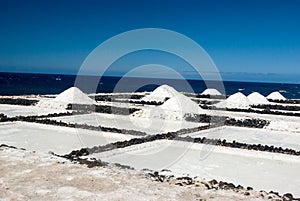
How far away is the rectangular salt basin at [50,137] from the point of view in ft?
28.4

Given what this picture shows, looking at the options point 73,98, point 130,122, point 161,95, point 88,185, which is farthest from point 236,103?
point 88,185

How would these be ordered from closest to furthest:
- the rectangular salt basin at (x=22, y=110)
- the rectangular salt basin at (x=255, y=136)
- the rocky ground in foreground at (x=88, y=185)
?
the rocky ground in foreground at (x=88, y=185)
the rectangular salt basin at (x=255, y=136)
the rectangular salt basin at (x=22, y=110)

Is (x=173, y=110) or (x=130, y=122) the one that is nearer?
(x=130, y=122)

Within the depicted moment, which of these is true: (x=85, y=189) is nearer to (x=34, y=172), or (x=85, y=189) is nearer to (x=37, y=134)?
(x=34, y=172)

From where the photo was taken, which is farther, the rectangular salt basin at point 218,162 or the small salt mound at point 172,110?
the small salt mound at point 172,110

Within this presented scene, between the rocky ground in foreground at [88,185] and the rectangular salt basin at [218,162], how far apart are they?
0.83m

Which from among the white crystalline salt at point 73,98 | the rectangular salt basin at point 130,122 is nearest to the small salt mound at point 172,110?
the rectangular salt basin at point 130,122

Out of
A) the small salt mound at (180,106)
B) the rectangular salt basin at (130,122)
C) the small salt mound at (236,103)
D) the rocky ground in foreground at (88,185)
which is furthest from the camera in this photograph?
the small salt mound at (236,103)

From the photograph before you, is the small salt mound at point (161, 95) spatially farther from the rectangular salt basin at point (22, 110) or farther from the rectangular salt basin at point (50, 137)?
the rectangular salt basin at point (50, 137)

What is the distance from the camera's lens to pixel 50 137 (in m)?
9.75

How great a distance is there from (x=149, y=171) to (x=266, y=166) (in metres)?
2.43

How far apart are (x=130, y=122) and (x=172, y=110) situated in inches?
72.9

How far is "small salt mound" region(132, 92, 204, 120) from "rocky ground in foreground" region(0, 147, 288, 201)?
24.2 ft

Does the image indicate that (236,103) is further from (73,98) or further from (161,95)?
(73,98)
